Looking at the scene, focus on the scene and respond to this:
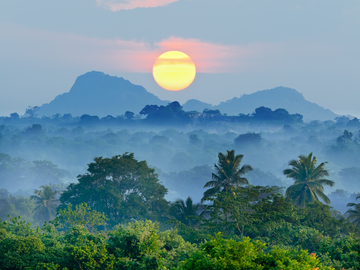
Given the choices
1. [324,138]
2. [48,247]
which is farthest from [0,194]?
[324,138]

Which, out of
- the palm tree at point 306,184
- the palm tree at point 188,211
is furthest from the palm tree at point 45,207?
the palm tree at point 306,184

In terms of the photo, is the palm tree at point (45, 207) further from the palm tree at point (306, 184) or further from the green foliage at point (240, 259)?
the green foliage at point (240, 259)

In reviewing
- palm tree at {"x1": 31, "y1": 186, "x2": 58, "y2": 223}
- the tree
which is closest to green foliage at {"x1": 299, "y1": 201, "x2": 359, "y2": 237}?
the tree

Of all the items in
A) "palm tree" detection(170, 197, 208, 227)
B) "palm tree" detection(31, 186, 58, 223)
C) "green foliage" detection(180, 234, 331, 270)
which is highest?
"green foliage" detection(180, 234, 331, 270)

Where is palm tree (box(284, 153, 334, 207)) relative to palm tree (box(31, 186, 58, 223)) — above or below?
above

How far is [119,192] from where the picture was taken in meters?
42.4

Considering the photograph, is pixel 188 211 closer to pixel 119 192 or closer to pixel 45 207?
pixel 119 192

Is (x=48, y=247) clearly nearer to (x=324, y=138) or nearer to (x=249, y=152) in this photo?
(x=249, y=152)

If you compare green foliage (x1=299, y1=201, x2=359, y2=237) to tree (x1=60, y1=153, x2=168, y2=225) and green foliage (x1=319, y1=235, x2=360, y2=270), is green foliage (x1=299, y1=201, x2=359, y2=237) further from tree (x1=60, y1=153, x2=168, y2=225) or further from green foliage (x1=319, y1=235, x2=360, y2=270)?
tree (x1=60, y1=153, x2=168, y2=225)

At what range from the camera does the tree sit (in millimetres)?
41094

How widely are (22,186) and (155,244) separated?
95939mm

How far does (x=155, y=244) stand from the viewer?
53.3 feet

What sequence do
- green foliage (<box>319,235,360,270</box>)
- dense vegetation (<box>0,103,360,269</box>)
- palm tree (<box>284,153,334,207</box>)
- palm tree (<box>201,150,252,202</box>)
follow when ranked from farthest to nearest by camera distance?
palm tree (<box>284,153,334,207</box>), palm tree (<box>201,150,252,202</box>), green foliage (<box>319,235,360,270</box>), dense vegetation (<box>0,103,360,269</box>)

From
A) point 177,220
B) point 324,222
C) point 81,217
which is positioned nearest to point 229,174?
point 177,220
